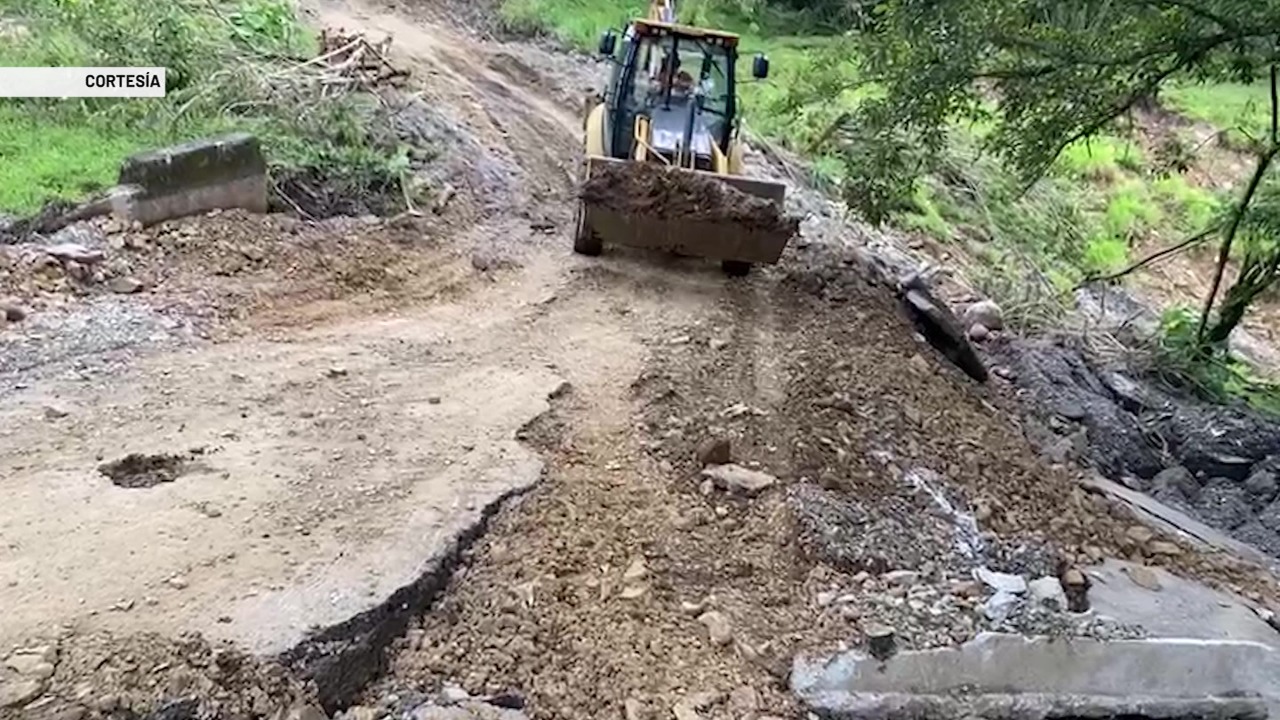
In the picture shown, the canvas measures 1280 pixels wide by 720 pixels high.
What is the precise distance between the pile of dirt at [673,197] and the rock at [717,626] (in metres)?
4.87

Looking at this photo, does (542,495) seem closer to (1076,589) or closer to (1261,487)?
(1076,589)

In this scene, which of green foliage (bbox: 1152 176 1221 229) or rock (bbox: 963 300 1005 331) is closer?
rock (bbox: 963 300 1005 331)

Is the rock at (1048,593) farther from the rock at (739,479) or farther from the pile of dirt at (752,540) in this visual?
the rock at (739,479)

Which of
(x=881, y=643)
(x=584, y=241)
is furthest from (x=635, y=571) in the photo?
(x=584, y=241)

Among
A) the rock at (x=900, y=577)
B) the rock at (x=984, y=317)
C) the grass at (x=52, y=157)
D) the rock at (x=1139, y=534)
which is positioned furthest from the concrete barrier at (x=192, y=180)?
the rock at (x=1139, y=534)

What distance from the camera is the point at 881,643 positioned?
5.77m

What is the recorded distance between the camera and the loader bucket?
10.1 metres

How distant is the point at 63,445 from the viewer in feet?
20.9

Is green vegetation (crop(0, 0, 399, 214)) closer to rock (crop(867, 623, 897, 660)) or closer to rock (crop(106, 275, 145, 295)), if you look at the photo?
rock (crop(106, 275, 145, 295))

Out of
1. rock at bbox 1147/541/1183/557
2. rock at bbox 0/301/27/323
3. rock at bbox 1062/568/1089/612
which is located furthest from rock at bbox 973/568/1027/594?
rock at bbox 0/301/27/323

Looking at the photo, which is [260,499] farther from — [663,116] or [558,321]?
[663,116]

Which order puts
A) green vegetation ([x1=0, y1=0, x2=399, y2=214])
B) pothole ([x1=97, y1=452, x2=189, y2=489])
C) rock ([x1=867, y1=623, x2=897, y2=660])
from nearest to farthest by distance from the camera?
rock ([x1=867, y1=623, x2=897, y2=660])
pothole ([x1=97, y1=452, x2=189, y2=489])
green vegetation ([x1=0, y1=0, x2=399, y2=214])

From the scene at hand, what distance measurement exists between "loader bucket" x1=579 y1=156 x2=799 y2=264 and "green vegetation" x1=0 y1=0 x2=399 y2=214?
282 cm

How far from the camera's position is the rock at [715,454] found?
7219 mm
